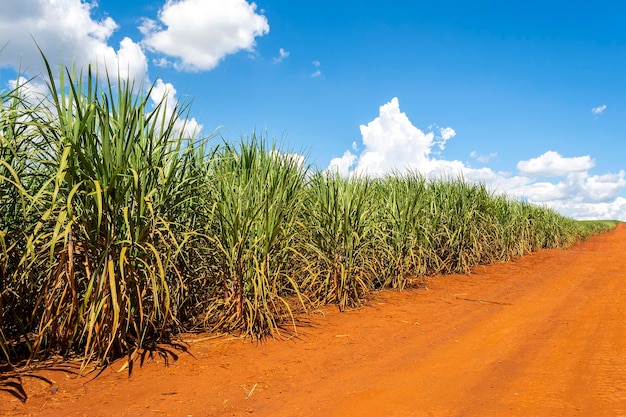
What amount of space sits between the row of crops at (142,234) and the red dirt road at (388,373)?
34cm

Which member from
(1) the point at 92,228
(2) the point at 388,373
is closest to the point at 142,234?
(1) the point at 92,228

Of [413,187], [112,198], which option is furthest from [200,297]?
[413,187]

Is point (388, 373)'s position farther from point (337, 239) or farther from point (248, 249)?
point (337, 239)

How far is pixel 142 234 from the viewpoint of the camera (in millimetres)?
3227

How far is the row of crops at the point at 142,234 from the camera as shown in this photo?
306 centimetres

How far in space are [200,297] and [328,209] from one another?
1.74m

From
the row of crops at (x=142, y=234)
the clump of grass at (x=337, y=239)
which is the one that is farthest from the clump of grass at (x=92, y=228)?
the clump of grass at (x=337, y=239)

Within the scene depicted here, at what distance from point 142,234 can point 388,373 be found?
80.7 inches

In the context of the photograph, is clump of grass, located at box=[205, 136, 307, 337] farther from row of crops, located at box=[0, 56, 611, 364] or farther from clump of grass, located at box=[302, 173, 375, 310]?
clump of grass, located at box=[302, 173, 375, 310]

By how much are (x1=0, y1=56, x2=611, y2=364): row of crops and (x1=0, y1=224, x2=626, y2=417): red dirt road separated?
339mm

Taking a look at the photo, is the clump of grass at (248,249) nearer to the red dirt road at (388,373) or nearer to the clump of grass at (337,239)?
the red dirt road at (388,373)

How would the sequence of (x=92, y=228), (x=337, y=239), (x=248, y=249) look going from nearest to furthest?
(x=92, y=228)
(x=248, y=249)
(x=337, y=239)

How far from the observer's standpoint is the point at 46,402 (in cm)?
280

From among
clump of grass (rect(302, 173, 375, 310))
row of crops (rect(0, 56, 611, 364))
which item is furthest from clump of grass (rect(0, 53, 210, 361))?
clump of grass (rect(302, 173, 375, 310))
